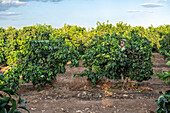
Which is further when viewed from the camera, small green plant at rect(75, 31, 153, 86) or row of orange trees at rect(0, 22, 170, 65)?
row of orange trees at rect(0, 22, 170, 65)

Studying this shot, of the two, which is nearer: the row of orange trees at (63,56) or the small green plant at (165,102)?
the small green plant at (165,102)

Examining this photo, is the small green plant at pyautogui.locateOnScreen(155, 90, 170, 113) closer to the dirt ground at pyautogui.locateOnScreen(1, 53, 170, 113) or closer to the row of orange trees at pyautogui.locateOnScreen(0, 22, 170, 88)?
the dirt ground at pyautogui.locateOnScreen(1, 53, 170, 113)

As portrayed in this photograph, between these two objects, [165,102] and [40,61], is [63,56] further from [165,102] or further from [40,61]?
[165,102]

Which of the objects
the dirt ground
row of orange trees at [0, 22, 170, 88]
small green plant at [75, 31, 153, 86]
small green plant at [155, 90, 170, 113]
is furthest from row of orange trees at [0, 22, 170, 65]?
small green plant at [155, 90, 170, 113]

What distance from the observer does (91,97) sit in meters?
7.45

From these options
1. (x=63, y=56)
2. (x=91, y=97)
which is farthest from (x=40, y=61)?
(x=91, y=97)

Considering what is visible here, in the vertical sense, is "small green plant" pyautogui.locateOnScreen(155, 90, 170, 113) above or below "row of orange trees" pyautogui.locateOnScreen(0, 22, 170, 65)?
below

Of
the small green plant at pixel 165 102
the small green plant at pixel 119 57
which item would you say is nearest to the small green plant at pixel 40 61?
the small green plant at pixel 119 57

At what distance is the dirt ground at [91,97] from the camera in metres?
6.54

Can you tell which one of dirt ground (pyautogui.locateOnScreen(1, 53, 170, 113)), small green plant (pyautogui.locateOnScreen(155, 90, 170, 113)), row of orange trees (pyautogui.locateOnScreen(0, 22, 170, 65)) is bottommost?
dirt ground (pyautogui.locateOnScreen(1, 53, 170, 113))

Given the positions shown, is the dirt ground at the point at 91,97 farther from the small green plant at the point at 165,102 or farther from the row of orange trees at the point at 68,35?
the small green plant at the point at 165,102

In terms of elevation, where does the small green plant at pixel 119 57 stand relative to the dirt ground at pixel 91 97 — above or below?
above

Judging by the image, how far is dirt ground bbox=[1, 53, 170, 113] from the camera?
6.54 meters

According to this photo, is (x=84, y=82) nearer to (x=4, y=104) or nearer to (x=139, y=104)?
(x=139, y=104)
